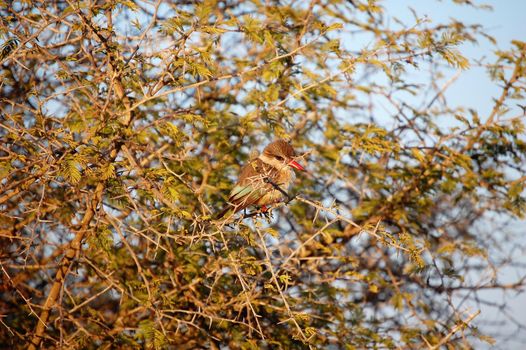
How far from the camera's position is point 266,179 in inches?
189

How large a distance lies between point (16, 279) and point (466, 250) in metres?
4.35

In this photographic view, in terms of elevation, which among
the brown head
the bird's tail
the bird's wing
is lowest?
the bird's tail

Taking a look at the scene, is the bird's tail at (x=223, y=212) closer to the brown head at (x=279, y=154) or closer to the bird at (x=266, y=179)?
the bird at (x=266, y=179)

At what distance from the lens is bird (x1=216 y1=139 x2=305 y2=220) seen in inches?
184

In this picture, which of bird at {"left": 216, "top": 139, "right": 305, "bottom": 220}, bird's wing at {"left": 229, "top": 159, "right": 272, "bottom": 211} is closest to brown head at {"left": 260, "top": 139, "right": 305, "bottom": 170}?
bird at {"left": 216, "top": 139, "right": 305, "bottom": 220}

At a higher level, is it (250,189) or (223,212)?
(250,189)

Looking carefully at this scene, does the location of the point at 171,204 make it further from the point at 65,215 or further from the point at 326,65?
the point at 326,65

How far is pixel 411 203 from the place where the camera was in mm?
5957

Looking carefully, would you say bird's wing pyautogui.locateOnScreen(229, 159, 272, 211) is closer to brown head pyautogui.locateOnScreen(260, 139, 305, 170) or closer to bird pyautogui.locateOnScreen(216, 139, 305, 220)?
bird pyautogui.locateOnScreen(216, 139, 305, 220)

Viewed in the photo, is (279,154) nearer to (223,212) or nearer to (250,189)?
(250,189)

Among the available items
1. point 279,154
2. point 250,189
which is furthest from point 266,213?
point 279,154

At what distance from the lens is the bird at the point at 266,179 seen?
4.66 metres

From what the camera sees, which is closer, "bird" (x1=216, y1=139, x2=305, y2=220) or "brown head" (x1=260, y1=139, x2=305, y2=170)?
"bird" (x1=216, y1=139, x2=305, y2=220)

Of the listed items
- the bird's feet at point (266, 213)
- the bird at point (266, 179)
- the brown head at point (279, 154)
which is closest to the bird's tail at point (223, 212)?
the bird at point (266, 179)
